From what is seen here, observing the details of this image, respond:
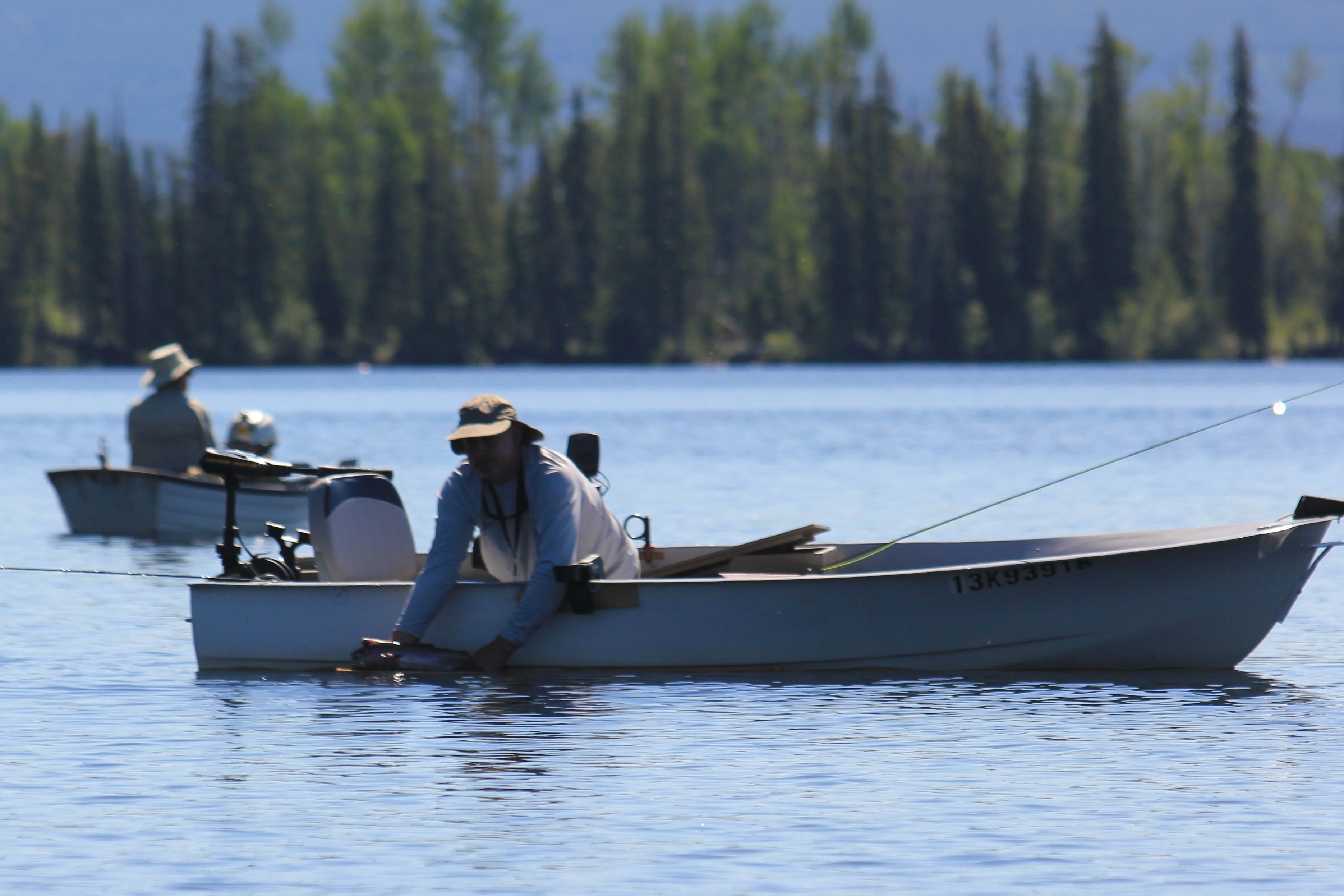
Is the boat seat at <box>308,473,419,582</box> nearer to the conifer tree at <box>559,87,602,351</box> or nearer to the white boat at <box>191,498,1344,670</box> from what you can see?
the white boat at <box>191,498,1344,670</box>

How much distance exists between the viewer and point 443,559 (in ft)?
38.0

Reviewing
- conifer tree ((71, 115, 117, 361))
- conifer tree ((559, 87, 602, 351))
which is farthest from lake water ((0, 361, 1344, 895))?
conifer tree ((71, 115, 117, 361))

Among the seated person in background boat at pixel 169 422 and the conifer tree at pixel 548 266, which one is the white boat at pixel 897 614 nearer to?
the seated person in background boat at pixel 169 422

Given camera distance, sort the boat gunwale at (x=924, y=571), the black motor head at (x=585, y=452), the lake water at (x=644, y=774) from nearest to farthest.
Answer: the lake water at (x=644, y=774)
the boat gunwale at (x=924, y=571)
the black motor head at (x=585, y=452)

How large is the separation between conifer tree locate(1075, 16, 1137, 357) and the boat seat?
91899 mm

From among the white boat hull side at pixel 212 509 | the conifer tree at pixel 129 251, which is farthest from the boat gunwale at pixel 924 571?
the conifer tree at pixel 129 251

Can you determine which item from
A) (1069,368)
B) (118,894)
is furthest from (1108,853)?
(1069,368)

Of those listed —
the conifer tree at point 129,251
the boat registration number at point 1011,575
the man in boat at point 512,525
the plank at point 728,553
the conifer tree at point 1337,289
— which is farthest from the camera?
the conifer tree at point 129,251

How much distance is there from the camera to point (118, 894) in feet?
25.6

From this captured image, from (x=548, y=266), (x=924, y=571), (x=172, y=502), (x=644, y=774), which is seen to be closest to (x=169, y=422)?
(x=172, y=502)

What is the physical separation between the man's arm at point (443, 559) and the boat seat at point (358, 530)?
0.90 meters

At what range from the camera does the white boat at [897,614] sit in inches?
466

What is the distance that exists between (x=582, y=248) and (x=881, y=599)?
313ft

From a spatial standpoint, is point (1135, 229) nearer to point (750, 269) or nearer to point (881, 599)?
point (750, 269)
